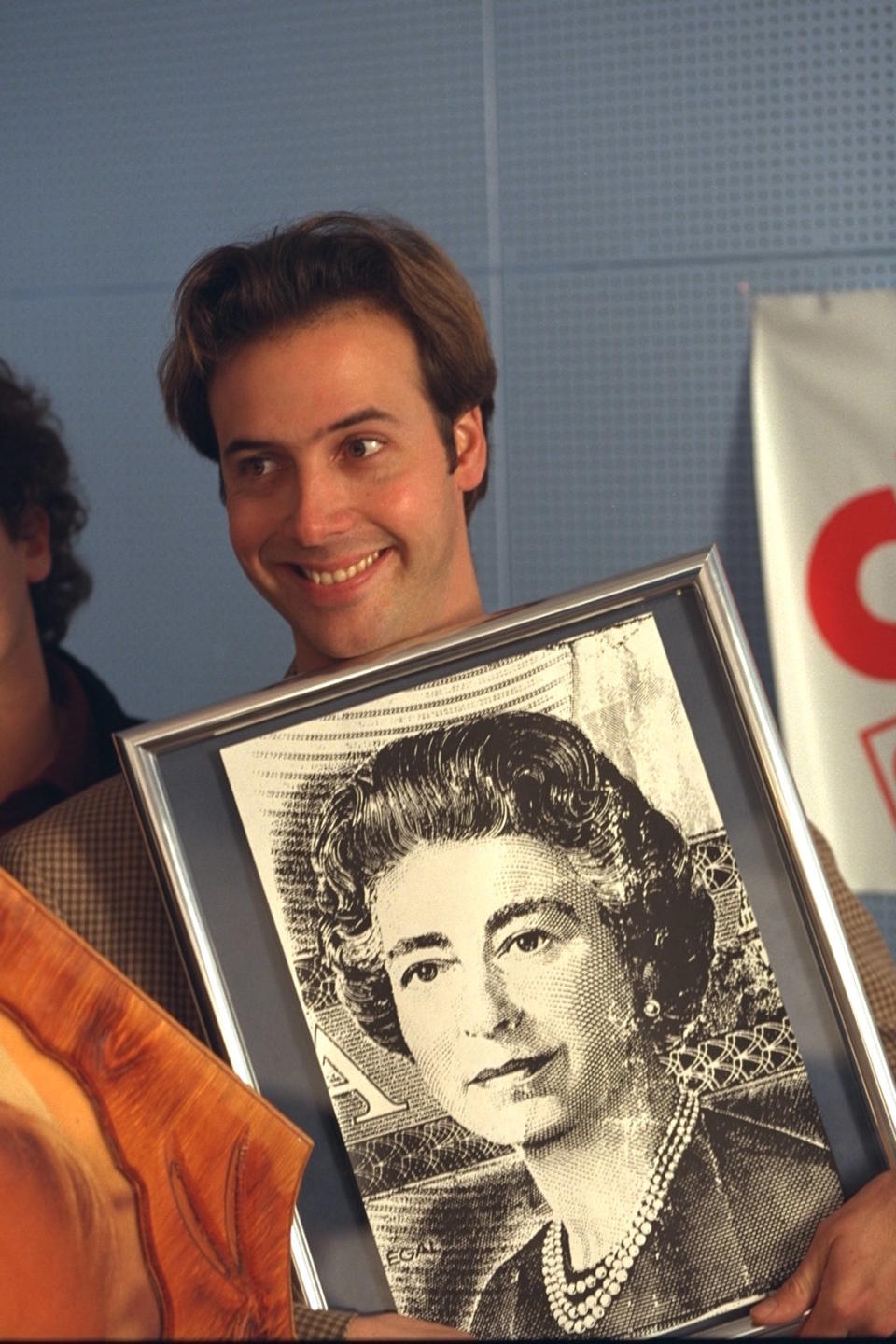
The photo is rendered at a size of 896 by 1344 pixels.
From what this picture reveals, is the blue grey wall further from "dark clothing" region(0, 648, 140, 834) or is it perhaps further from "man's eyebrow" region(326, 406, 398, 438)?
"man's eyebrow" region(326, 406, 398, 438)

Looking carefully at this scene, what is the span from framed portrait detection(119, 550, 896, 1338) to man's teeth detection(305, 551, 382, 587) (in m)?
0.30

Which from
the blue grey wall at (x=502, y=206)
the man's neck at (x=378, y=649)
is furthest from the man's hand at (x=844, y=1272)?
the blue grey wall at (x=502, y=206)

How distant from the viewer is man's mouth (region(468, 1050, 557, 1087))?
3.61 ft

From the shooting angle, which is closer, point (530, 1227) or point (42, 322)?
point (530, 1227)

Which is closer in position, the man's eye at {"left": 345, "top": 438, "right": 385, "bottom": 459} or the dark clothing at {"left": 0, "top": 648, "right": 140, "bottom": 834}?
the man's eye at {"left": 345, "top": 438, "right": 385, "bottom": 459}

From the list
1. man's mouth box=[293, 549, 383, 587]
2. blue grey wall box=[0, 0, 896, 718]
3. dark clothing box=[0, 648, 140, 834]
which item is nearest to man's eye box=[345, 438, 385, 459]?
man's mouth box=[293, 549, 383, 587]

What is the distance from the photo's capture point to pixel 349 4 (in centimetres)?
259

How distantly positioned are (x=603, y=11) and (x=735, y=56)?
0.25 meters

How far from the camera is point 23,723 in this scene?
6.43 ft

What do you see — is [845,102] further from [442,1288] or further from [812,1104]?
[442,1288]

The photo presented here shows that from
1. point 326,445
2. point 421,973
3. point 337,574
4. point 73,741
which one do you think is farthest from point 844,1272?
point 73,741

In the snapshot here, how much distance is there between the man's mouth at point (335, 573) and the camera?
1.43m

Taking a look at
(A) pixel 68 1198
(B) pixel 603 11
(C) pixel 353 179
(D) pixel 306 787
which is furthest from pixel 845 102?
(A) pixel 68 1198

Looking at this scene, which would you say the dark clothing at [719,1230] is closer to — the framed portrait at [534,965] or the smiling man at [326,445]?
the framed portrait at [534,965]
